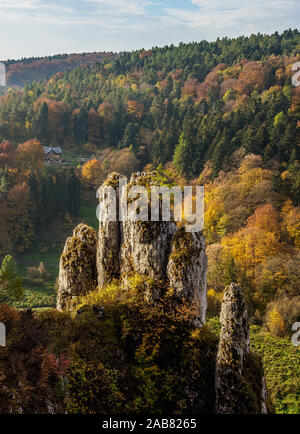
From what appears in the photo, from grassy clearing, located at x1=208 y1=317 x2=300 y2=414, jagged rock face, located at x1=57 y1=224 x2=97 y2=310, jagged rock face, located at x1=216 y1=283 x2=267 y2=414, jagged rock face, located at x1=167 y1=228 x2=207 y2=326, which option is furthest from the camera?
grassy clearing, located at x1=208 y1=317 x2=300 y2=414

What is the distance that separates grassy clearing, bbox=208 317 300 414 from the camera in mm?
24000

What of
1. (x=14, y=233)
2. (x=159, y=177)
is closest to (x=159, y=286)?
(x=159, y=177)

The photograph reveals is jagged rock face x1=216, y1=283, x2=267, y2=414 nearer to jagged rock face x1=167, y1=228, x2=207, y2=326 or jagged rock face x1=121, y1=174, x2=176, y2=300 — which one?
jagged rock face x1=167, y1=228, x2=207, y2=326

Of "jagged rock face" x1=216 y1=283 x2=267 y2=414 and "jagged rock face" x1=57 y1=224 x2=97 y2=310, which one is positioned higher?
"jagged rock face" x1=57 y1=224 x2=97 y2=310

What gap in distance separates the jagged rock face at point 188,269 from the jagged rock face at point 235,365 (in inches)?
57.3

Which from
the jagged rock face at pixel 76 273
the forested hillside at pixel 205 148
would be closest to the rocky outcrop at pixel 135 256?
the jagged rock face at pixel 76 273

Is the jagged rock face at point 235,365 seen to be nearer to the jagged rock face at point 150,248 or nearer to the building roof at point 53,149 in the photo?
the jagged rock face at point 150,248

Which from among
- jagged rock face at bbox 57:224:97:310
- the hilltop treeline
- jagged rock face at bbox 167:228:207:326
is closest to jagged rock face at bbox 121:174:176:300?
jagged rock face at bbox 167:228:207:326

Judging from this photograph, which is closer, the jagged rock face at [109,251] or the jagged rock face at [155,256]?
the jagged rock face at [155,256]

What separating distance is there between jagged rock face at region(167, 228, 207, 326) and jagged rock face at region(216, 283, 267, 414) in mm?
1455

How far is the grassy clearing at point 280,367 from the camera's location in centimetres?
2400

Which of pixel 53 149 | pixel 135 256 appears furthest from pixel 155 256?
pixel 53 149

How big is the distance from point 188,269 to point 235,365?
3892 millimetres

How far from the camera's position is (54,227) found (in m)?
72.6
